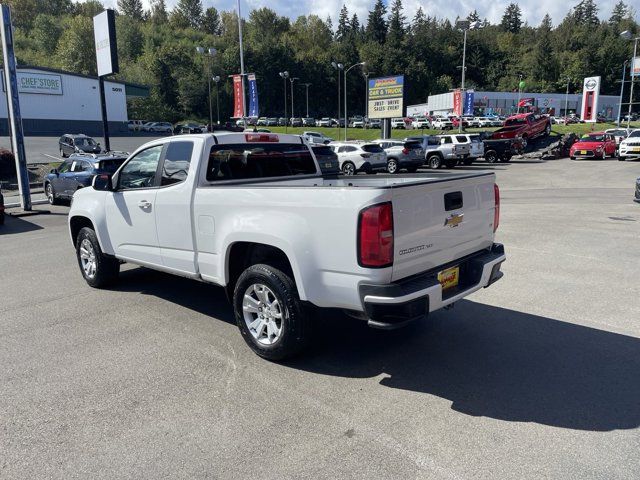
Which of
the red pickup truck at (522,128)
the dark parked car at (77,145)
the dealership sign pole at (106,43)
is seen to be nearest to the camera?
the dealership sign pole at (106,43)

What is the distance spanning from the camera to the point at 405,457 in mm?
2982

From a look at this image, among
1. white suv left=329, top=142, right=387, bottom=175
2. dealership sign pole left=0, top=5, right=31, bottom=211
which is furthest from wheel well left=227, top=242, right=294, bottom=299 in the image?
white suv left=329, top=142, right=387, bottom=175

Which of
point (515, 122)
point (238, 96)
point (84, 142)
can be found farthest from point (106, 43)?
point (515, 122)

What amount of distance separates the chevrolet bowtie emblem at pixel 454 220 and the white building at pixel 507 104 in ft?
288

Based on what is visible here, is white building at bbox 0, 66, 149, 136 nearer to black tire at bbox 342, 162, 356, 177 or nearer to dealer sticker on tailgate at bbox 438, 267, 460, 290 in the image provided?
black tire at bbox 342, 162, 356, 177

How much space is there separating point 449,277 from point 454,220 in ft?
1.54

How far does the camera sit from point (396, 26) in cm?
14438

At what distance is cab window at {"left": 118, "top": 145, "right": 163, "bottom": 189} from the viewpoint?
5340 millimetres

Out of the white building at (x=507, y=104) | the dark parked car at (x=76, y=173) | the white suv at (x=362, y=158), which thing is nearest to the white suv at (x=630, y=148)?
the white suv at (x=362, y=158)

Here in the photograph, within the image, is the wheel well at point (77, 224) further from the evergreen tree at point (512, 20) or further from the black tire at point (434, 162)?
the evergreen tree at point (512, 20)

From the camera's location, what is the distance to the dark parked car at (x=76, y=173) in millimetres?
14750

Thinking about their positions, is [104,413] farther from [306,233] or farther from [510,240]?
[510,240]

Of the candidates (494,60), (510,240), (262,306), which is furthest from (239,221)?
(494,60)

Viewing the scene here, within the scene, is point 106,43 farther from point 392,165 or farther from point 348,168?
point 392,165
